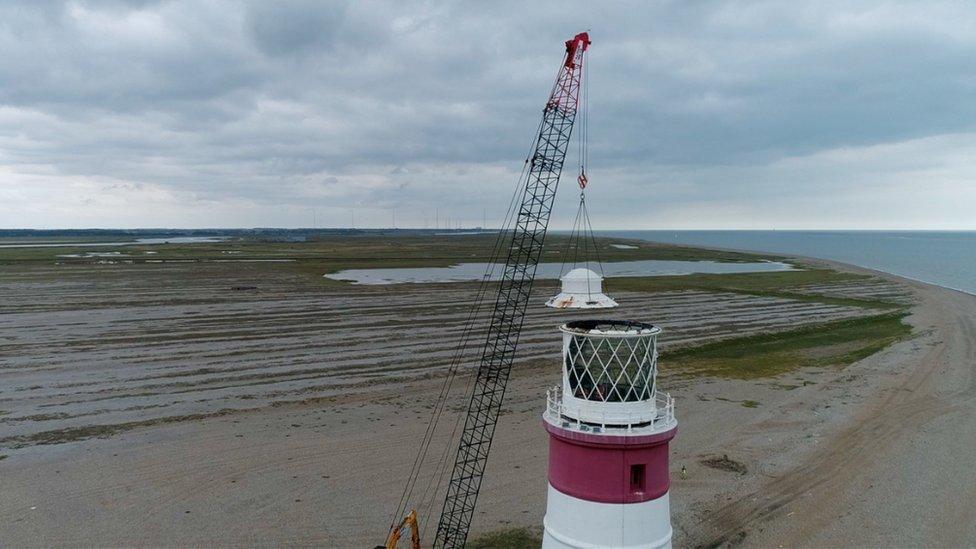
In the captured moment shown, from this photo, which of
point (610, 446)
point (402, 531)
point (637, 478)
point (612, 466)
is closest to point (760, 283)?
point (402, 531)

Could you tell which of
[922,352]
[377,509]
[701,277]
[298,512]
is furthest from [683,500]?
[701,277]

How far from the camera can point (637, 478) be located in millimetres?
12773

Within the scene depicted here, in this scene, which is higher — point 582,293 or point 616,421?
point 582,293

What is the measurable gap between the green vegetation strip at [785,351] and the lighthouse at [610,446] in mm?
33048

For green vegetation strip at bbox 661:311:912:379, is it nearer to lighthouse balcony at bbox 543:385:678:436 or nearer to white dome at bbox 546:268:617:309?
white dome at bbox 546:268:617:309

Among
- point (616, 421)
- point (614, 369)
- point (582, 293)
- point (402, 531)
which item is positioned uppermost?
point (582, 293)

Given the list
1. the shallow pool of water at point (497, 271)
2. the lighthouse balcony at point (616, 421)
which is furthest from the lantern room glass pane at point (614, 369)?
the shallow pool of water at point (497, 271)

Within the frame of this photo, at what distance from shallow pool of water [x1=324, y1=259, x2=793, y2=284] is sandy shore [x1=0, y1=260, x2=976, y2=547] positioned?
69.4 meters

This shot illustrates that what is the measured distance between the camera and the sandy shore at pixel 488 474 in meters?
23.0

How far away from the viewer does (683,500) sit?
82.6ft

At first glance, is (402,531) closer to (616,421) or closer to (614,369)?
(616,421)

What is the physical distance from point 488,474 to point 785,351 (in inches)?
1377

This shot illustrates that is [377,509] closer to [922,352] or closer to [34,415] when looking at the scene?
[34,415]

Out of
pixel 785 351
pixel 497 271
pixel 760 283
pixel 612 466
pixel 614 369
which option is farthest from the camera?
pixel 497 271
